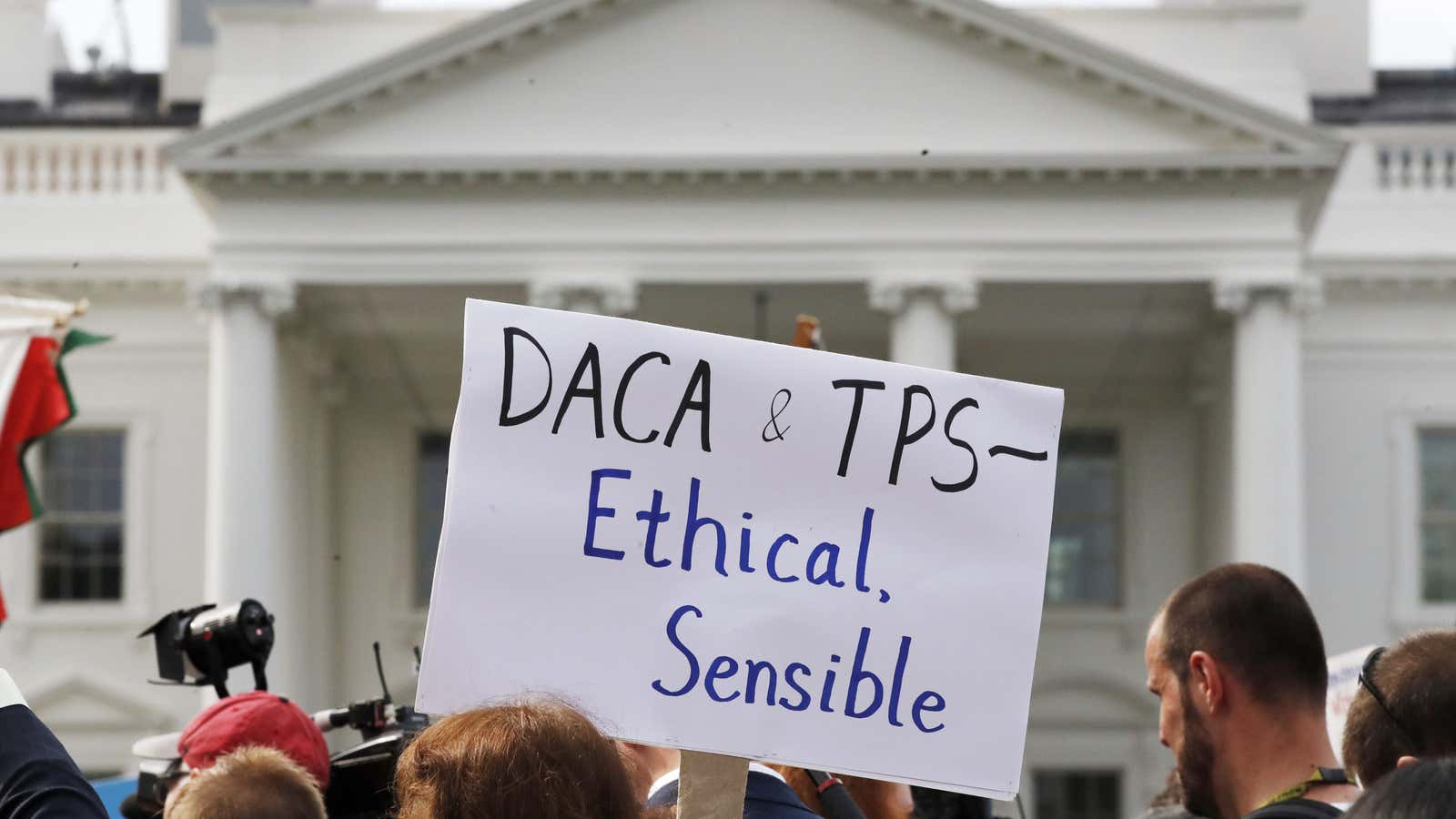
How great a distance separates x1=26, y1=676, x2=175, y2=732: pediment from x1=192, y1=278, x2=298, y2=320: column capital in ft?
20.7

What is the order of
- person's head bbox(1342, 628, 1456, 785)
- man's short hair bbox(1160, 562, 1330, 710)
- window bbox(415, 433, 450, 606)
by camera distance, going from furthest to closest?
window bbox(415, 433, 450, 606)
man's short hair bbox(1160, 562, 1330, 710)
person's head bbox(1342, 628, 1456, 785)

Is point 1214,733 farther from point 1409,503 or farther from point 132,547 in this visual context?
point 132,547

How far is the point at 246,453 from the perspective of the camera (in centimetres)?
2208

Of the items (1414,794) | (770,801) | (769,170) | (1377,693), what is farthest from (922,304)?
(1414,794)

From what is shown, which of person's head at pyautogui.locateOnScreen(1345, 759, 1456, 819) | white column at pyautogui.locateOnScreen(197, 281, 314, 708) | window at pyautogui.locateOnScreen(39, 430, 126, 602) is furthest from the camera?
window at pyautogui.locateOnScreen(39, 430, 126, 602)

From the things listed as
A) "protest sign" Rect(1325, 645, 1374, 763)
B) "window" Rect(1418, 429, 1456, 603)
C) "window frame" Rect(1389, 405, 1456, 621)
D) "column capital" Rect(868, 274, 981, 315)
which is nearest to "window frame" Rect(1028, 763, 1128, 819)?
"window frame" Rect(1389, 405, 1456, 621)

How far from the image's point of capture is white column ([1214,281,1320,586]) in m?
21.9

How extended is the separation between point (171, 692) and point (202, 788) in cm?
2421

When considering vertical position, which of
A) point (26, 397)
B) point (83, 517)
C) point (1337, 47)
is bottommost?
point (83, 517)

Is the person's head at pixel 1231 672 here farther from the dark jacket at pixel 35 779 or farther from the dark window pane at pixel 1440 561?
the dark window pane at pixel 1440 561

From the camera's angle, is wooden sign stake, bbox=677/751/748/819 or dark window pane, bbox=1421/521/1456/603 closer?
wooden sign stake, bbox=677/751/748/819

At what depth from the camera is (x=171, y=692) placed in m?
26.6

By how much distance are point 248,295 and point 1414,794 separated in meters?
21.1

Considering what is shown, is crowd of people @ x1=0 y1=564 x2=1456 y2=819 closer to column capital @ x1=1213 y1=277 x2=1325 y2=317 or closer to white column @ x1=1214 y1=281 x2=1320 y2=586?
white column @ x1=1214 y1=281 x2=1320 y2=586
